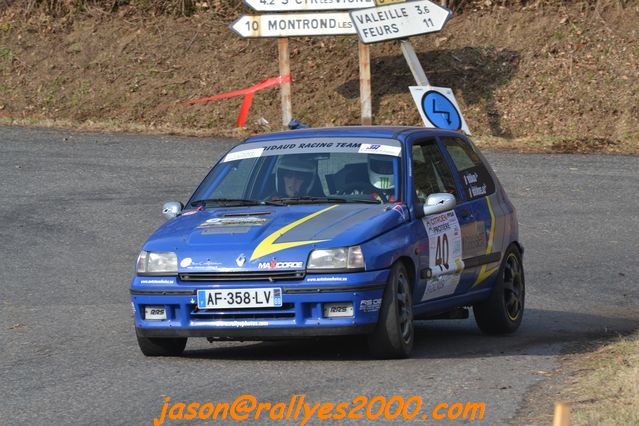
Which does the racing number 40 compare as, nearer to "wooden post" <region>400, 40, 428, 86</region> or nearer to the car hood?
the car hood

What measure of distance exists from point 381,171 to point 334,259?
1335 mm

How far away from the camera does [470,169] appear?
33.8ft

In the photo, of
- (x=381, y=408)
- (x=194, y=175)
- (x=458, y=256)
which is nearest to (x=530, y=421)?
(x=381, y=408)

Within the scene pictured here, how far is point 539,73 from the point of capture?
84.1ft

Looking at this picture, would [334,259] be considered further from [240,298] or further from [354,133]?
[354,133]

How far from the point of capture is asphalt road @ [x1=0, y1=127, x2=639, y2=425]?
7523mm

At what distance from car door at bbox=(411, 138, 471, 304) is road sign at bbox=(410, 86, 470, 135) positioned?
1219cm

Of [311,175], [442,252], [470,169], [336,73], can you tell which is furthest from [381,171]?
[336,73]

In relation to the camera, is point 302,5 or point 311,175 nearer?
point 311,175

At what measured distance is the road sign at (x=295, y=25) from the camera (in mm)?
23891

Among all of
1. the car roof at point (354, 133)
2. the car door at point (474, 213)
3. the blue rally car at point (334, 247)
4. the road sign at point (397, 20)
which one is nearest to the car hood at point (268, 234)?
the blue rally car at point (334, 247)

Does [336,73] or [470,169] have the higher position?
[470,169]

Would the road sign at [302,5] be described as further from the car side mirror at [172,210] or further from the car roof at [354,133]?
the car side mirror at [172,210]

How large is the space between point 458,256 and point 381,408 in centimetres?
278
